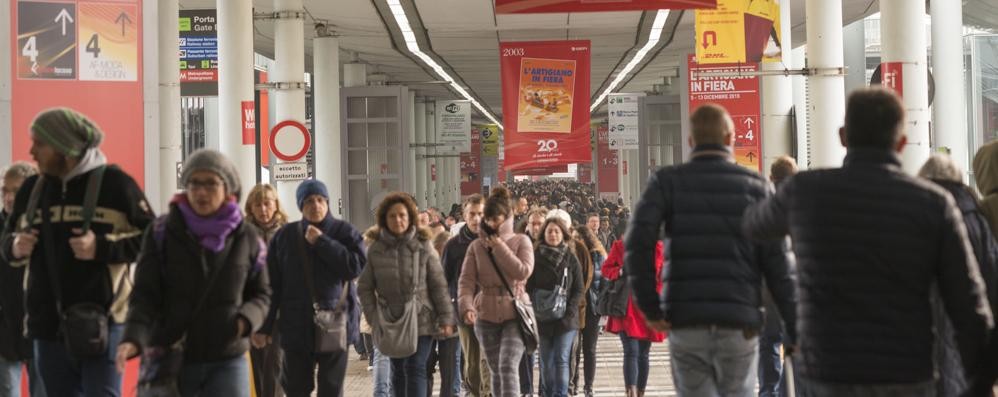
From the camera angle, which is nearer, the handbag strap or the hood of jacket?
the hood of jacket

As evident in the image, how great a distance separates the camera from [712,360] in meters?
5.89

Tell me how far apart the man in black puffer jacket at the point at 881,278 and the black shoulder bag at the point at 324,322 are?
4035 mm

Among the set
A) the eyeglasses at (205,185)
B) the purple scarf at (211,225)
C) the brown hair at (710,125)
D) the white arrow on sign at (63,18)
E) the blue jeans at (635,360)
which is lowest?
the blue jeans at (635,360)

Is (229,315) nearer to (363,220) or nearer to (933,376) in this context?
(933,376)

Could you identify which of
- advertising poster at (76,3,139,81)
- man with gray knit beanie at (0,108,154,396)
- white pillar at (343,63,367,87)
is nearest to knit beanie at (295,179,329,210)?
advertising poster at (76,3,139,81)

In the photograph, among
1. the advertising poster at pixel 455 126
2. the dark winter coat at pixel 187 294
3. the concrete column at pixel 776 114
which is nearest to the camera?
the dark winter coat at pixel 187 294

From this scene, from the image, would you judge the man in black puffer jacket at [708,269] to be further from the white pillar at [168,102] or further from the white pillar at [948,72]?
the white pillar at [948,72]

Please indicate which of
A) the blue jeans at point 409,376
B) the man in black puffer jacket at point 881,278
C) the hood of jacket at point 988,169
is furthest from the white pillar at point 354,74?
the man in black puffer jacket at point 881,278

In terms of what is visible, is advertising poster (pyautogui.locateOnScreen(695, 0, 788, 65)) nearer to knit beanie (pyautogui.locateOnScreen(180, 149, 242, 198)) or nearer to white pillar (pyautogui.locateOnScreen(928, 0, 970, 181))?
white pillar (pyautogui.locateOnScreen(928, 0, 970, 181))

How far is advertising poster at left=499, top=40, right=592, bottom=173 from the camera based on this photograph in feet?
81.8

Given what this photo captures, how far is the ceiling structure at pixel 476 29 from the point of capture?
26938 mm

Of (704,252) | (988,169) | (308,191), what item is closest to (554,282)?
(308,191)

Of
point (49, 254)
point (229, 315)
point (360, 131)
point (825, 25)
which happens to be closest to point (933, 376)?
point (229, 315)

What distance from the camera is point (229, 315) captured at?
18.6 feet
